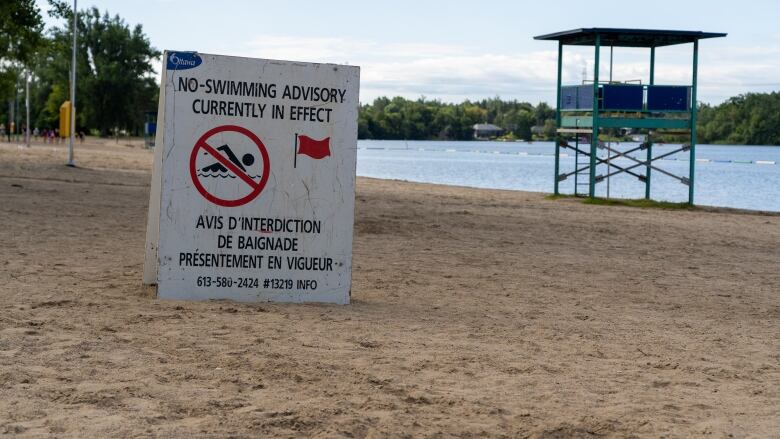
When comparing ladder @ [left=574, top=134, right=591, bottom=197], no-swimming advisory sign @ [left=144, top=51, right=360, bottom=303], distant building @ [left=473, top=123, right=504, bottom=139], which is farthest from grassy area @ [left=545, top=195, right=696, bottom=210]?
distant building @ [left=473, top=123, right=504, bottom=139]

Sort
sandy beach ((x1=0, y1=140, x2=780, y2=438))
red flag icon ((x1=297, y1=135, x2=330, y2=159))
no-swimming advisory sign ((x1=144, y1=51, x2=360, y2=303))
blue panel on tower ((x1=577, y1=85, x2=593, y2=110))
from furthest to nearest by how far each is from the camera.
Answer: blue panel on tower ((x1=577, y1=85, x2=593, y2=110)) < red flag icon ((x1=297, y1=135, x2=330, y2=159)) < no-swimming advisory sign ((x1=144, y1=51, x2=360, y2=303)) < sandy beach ((x1=0, y1=140, x2=780, y2=438))

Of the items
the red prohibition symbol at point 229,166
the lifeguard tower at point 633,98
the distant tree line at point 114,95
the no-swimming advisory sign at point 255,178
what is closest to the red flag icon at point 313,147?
the no-swimming advisory sign at point 255,178

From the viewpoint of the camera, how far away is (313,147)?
8977mm

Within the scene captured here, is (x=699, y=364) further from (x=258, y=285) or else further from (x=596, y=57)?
(x=596, y=57)

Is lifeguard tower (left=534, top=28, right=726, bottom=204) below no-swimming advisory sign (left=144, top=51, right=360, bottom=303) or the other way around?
the other way around

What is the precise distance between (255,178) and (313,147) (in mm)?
539

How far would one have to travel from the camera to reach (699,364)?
702 centimetres

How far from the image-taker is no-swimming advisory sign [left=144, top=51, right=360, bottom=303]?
8.72 meters

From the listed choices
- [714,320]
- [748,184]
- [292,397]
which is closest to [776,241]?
[714,320]

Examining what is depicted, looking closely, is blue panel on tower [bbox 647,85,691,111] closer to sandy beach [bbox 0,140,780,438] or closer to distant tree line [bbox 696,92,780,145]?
sandy beach [bbox 0,140,780,438]

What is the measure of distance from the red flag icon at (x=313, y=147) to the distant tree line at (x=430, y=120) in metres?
160

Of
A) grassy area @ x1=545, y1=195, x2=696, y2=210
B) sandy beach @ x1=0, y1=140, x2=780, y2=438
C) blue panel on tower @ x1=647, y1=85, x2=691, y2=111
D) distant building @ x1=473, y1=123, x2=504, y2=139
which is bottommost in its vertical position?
sandy beach @ x1=0, y1=140, x2=780, y2=438

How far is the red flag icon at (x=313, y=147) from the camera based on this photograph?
8.95m

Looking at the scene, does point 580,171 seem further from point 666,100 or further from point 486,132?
point 486,132
